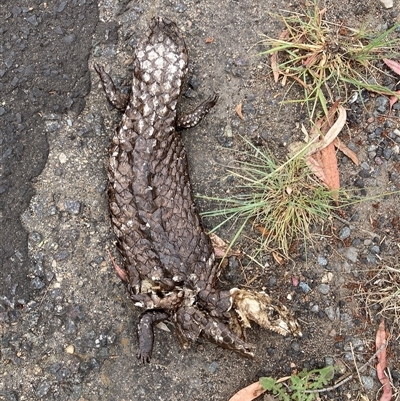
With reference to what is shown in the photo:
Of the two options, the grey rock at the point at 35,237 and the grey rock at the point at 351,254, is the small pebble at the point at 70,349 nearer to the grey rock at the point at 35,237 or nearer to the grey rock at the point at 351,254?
the grey rock at the point at 35,237

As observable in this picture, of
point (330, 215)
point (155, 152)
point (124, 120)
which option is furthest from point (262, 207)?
point (124, 120)

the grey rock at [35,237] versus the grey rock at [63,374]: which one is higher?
the grey rock at [35,237]

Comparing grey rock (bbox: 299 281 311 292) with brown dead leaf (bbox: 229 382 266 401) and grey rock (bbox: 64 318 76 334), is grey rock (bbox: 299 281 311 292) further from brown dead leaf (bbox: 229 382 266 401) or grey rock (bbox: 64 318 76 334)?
grey rock (bbox: 64 318 76 334)

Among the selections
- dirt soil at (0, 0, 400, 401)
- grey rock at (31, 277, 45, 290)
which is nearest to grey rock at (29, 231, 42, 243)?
dirt soil at (0, 0, 400, 401)

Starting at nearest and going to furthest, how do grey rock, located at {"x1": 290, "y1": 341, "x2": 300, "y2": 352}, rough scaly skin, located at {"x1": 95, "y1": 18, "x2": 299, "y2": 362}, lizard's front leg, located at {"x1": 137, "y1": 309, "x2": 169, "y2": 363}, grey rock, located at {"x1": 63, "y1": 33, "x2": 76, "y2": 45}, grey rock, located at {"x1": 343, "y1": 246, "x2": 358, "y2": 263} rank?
rough scaly skin, located at {"x1": 95, "y1": 18, "x2": 299, "y2": 362} → lizard's front leg, located at {"x1": 137, "y1": 309, "x2": 169, "y2": 363} → grey rock, located at {"x1": 290, "y1": 341, "x2": 300, "y2": 352} → grey rock, located at {"x1": 343, "y1": 246, "x2": 358, "y2": 263} → grey rock, located at {"x1": 63, "y1": 33, "x2": 76, "y2": 45}

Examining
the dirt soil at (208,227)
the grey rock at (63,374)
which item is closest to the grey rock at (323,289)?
the dirt soil at (208,227)

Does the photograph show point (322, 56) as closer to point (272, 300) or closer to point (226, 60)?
point (226, 60)
